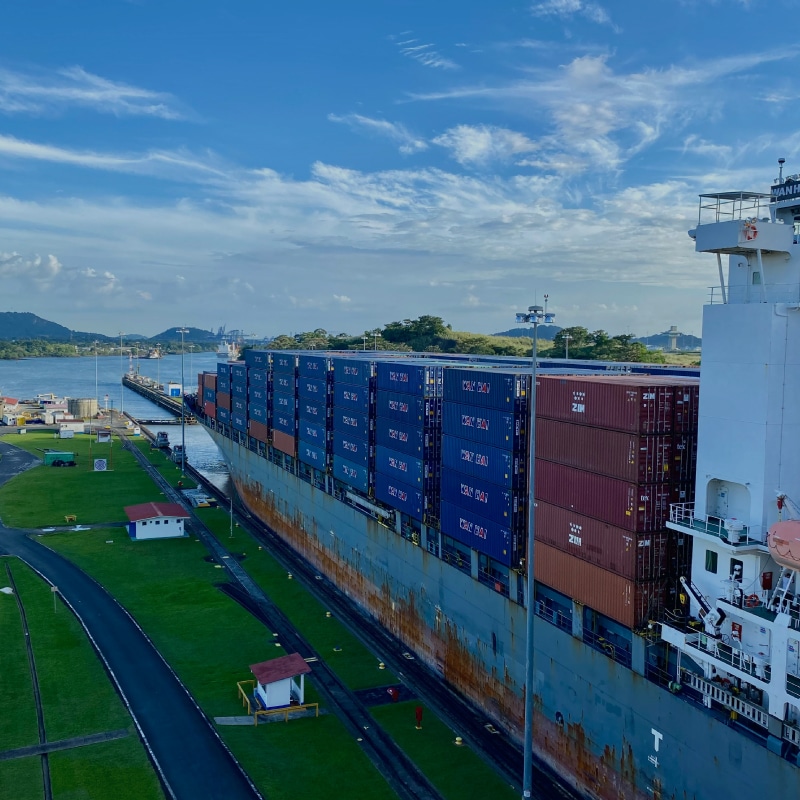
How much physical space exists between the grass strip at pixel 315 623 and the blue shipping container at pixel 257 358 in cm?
1997

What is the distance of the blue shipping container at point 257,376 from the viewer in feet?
265

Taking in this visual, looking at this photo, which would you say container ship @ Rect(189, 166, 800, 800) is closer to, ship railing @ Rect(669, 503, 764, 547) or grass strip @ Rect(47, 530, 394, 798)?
ship railing @ Rect(669, 503, 764, 547)

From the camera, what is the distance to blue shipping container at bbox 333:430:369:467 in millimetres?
54812

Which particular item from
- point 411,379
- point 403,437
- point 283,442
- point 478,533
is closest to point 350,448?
point 403,437

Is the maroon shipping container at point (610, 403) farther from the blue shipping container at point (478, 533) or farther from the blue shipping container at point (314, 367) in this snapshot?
the blue shipping container at point (314, 367)

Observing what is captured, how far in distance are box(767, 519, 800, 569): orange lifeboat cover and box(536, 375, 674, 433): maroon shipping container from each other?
20.0 feet

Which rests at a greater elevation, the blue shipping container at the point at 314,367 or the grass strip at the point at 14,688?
the blue shipping container at the point at 314,367

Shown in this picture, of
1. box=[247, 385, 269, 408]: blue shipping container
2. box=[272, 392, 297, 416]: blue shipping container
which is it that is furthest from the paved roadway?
box=[247, 385, 269, 408]: blue shipping container

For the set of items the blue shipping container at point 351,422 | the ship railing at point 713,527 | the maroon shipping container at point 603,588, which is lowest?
the maroon shipping container at point 603,588

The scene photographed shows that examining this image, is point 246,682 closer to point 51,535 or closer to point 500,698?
point 500,698

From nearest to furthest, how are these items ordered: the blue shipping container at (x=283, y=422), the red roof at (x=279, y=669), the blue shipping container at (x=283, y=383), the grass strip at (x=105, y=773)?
1. the grass strip at (x=105, y=773)
2. the red roof at (x=279, y=669)
3. the blue shipping container at (x=283, y=422)
4. the blue shipping container at (x=283, y=383)

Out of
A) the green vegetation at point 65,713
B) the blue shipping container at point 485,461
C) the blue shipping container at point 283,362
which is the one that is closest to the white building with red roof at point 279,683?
the green vegetation at point 65,713

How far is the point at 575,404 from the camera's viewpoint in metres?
31.7

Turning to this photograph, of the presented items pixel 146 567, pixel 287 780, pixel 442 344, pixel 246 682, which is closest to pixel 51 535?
pixel 146 567
